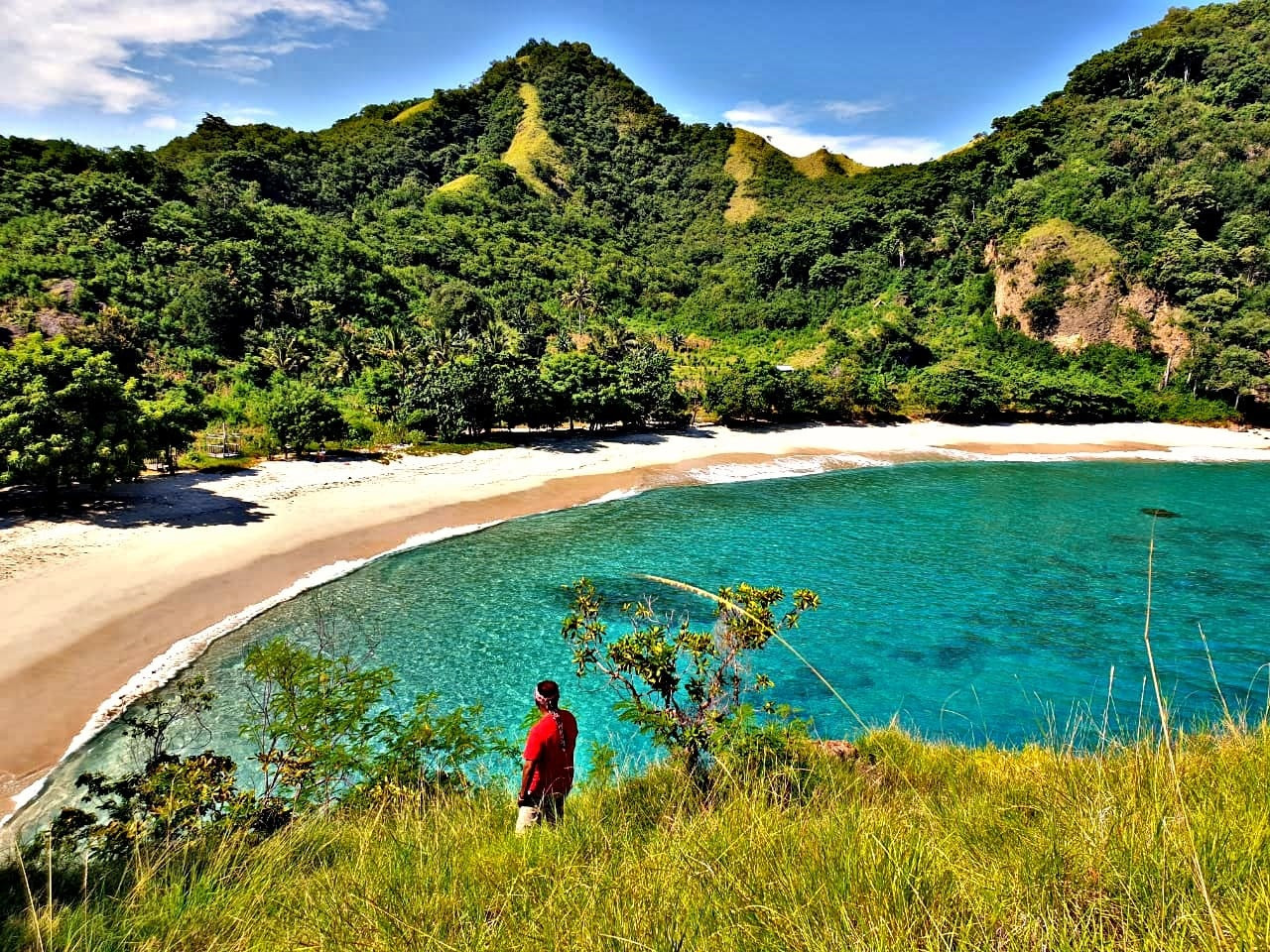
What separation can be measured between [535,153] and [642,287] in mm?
60889

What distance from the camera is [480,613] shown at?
19172 millimetres

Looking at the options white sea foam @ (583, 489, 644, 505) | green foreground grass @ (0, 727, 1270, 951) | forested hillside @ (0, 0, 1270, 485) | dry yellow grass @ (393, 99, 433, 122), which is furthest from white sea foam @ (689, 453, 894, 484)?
dry yellow grass @ (393, 99, 433, 122)

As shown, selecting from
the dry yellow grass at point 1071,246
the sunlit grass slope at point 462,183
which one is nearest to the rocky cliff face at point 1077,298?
the dry yellow grass at point 1071,246

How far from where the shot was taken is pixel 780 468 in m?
42.1

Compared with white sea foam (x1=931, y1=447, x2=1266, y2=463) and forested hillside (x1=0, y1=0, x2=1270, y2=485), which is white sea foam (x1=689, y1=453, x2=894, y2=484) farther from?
forested hillside (x1=0, y1=0, x2=1270, y2=485)

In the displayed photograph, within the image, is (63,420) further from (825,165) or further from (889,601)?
(825,165)

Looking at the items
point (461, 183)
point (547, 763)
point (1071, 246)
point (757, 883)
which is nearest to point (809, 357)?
point (1071, 246)

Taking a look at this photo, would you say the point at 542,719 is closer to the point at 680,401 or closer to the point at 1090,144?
the point at 680,401

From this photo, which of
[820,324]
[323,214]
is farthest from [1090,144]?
[323,214]

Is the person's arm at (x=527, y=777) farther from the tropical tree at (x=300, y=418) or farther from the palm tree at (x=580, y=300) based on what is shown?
the palm tree at (x=580, y=300)

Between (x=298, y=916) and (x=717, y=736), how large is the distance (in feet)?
11.7

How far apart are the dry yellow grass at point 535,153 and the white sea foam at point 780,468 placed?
102243mm

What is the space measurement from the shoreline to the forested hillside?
3.20 meters

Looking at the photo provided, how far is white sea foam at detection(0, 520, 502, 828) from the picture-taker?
11727mm
